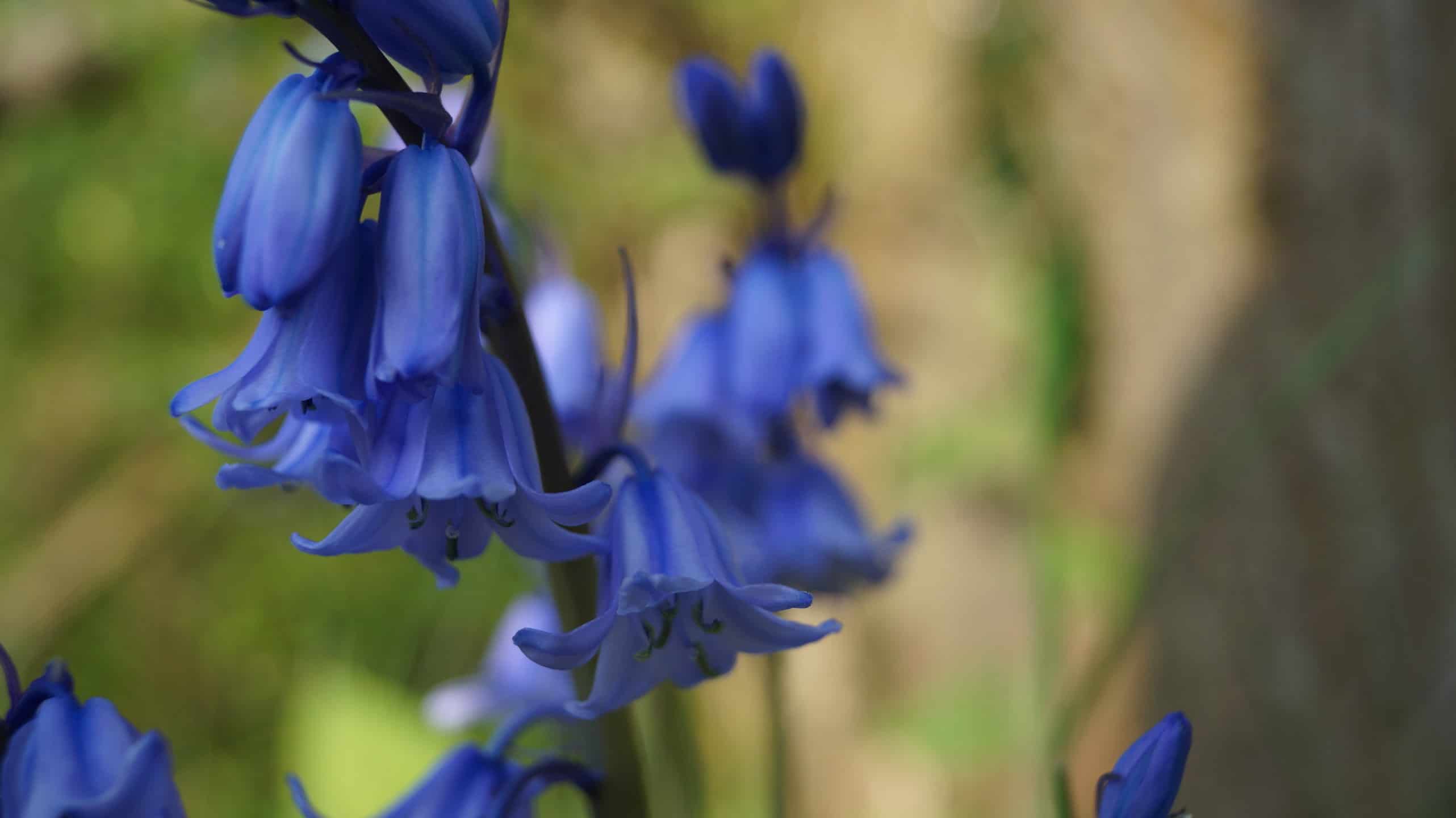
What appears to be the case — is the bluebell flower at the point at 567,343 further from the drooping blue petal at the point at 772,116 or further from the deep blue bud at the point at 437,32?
the deep blue bud at the point at 437,32

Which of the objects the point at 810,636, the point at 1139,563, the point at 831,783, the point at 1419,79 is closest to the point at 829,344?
the point at 810,636

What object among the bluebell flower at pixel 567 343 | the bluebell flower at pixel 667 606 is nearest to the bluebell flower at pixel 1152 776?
the bluebell flower at pixel 667 606

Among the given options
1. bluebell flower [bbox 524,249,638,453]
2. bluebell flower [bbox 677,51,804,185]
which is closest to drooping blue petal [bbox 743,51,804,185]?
bluebell flower [bbox 677,51,804,185]

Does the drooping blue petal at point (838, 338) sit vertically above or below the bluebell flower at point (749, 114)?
below

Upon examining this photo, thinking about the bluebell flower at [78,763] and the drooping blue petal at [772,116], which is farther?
the drooping blue petal at [772,116]

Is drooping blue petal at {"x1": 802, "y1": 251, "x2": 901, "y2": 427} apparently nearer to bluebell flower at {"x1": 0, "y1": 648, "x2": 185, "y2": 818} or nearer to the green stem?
the green stem

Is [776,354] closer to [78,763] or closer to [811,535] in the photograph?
[811,535]

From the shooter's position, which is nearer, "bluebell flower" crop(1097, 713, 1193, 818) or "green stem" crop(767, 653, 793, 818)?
"bluebell flower" crop(1097, 713, 1193, 818)

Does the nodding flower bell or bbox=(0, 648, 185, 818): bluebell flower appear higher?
the nodding flower bell
